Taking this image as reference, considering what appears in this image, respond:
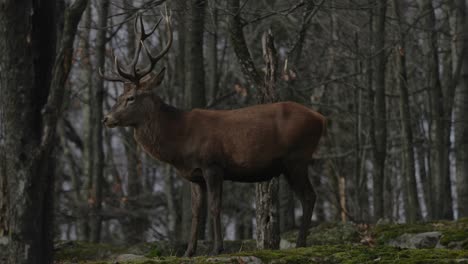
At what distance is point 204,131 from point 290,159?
1.03m

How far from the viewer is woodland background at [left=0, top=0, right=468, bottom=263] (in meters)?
7.14

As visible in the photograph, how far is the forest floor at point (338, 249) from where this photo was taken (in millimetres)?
8320

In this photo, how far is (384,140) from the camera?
16.6 m

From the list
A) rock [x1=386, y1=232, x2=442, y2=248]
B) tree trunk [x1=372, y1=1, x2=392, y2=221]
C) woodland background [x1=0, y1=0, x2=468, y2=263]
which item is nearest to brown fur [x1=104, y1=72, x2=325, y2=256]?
woodland background [x1=0, y1=0, x2=468, y2=263]

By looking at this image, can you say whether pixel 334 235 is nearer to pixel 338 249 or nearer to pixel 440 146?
pixel 338 249

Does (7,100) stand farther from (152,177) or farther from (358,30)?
(152,177)

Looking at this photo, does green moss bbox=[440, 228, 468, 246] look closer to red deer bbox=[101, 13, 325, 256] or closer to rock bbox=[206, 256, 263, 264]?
red deer bbox=[101, 13, 325, 256]

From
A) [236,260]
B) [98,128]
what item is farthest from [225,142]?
[98,128]

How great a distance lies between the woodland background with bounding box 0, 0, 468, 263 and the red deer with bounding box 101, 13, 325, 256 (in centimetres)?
114

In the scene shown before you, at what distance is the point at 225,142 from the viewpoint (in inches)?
386

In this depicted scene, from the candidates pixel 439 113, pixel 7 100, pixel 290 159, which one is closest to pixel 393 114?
pixel 439 113

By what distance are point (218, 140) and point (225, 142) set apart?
0.08 metres

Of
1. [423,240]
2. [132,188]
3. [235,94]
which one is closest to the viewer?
[423,240]

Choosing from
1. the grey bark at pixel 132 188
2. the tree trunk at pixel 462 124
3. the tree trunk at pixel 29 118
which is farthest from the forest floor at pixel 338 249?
the grey bark at pixel 132 188
